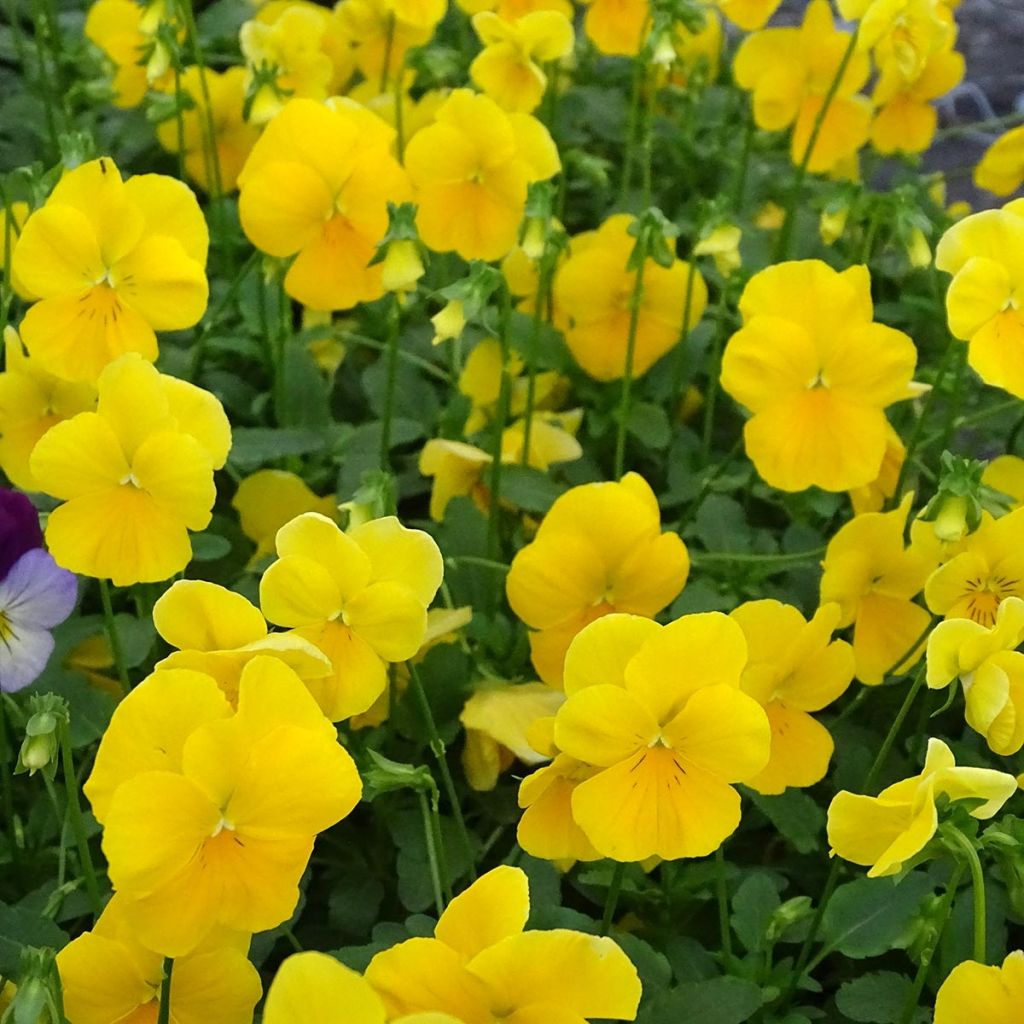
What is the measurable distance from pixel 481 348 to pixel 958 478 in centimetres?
60

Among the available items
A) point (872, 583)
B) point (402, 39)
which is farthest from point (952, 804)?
point (402, 39)

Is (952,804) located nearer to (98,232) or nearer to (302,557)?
(302,557)

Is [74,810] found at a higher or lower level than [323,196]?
lower

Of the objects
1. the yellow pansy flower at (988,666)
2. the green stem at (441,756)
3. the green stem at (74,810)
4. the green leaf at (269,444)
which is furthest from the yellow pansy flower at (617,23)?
the green stem at (74,810)

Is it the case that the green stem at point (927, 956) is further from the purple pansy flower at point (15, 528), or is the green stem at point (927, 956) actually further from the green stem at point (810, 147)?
the green stem at point (810, 147)

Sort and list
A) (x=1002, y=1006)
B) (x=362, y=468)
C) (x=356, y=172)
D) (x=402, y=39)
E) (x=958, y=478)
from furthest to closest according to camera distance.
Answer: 1. (x=402, y=39)
2. (x=362, y=468)
3. (x=356, y=172)
4. (x=958, y=478)
5. (x=1002, y=1006)

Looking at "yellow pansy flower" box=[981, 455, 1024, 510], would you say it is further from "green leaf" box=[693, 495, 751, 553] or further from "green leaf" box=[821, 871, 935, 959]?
"green leaf" box=[821, 871, 935, 959]

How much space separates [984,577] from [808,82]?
2.96 feet

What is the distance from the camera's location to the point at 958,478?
38.2 inches

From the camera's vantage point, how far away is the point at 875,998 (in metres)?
0.95

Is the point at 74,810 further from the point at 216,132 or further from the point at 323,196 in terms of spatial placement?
the point at 216,132

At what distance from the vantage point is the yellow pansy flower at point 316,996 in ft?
1.92

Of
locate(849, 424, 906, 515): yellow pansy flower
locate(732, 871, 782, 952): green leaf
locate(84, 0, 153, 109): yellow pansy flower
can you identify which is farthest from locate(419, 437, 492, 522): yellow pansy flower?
locate(84, 0, 153, 109): yellow pansy flower

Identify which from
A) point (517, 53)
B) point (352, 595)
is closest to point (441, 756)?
point (352, 595)
